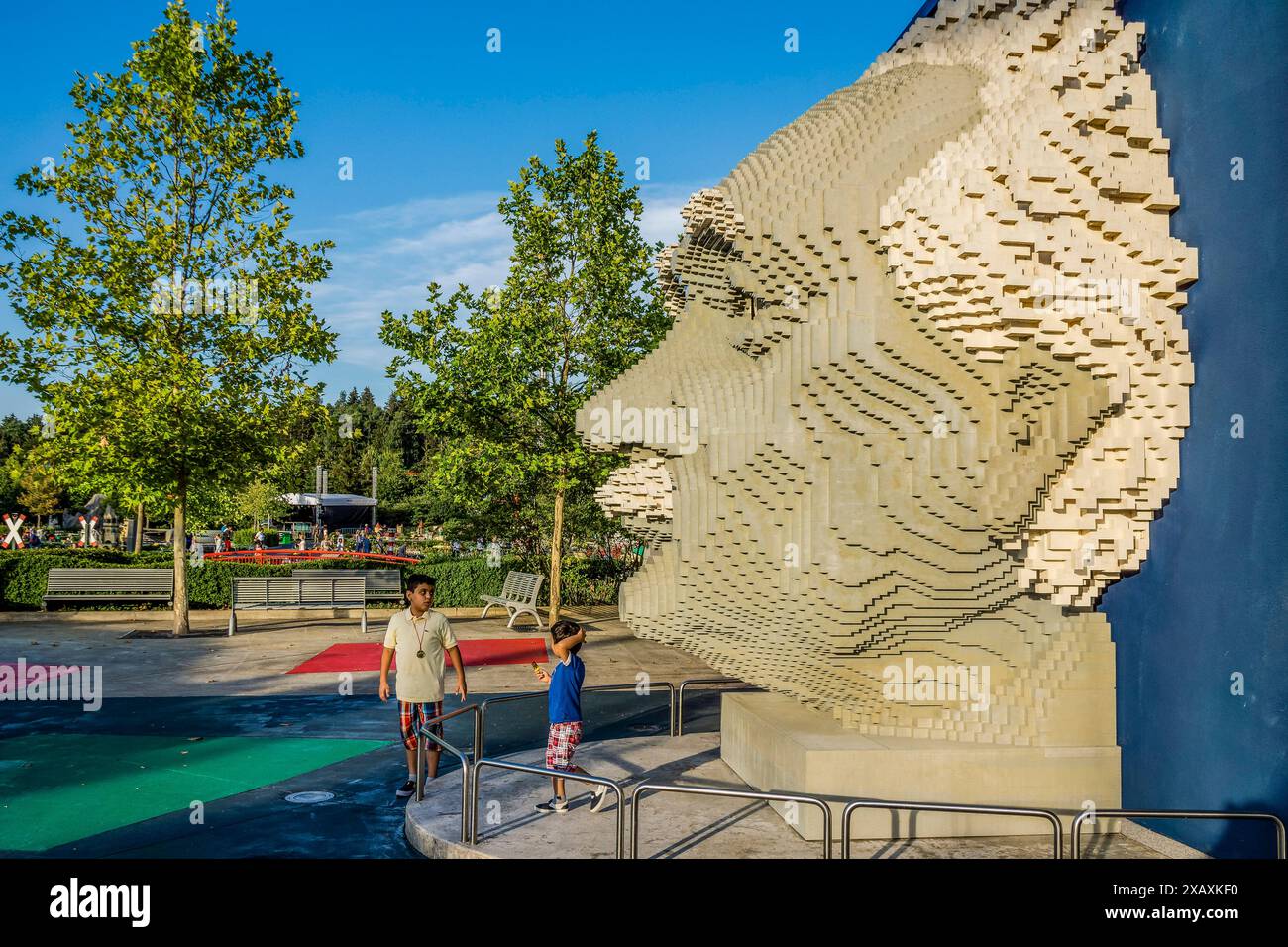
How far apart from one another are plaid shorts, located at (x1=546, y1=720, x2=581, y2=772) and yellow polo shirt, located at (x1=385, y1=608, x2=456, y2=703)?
1.18m

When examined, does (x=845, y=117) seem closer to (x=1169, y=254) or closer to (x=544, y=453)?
(x=1169, y=254)

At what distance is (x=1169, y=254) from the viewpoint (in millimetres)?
6262

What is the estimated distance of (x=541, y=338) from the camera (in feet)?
57.8

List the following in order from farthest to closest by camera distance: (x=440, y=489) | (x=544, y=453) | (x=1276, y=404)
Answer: (x=440, y=489) → (x=544, y=453) → (x=1276, y=404)

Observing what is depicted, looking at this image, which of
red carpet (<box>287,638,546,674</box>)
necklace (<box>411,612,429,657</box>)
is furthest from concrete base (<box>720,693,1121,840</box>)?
red carpet (<box>287,638,546,674</box>)

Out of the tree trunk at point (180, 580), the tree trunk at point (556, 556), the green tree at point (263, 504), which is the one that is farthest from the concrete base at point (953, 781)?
the green tree at point (263, 504)

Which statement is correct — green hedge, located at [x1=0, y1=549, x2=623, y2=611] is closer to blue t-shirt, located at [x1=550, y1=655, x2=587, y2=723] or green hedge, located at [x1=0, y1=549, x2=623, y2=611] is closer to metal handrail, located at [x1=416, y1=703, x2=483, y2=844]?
metal handrail, located at [x1=416, y1=703, x2=483, y2=844]

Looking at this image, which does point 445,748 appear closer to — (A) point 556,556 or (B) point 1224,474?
(B) point 1224,474

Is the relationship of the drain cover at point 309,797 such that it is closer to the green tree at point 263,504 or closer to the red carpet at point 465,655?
the red carpet at point 465,655

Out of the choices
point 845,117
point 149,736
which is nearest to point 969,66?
point 845,117

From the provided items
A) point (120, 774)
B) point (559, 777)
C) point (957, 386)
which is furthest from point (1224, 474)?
point (120, 774)

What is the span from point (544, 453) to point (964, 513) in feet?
38.8

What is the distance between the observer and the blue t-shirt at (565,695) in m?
7.29

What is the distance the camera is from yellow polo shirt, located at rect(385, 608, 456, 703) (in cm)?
784
